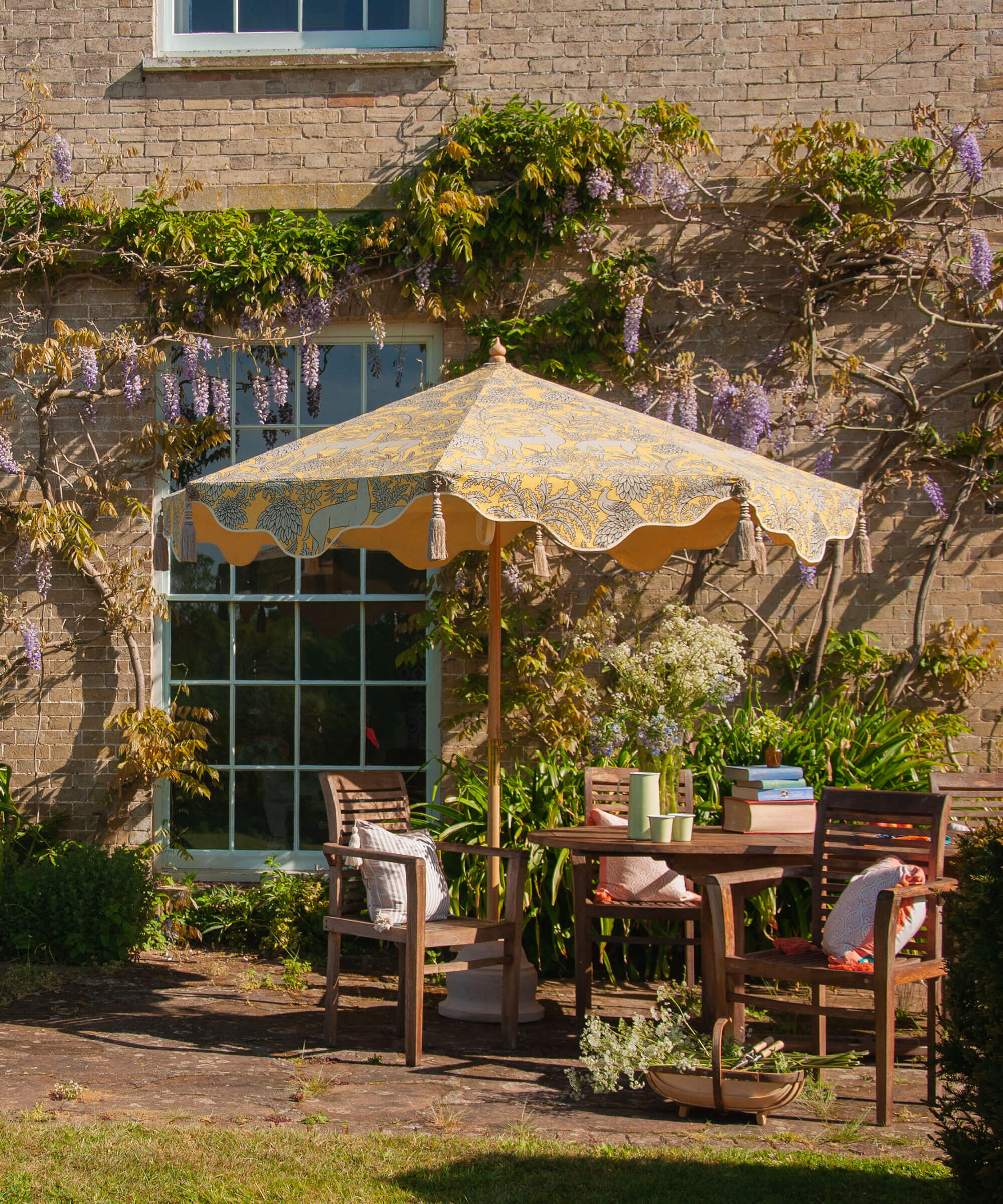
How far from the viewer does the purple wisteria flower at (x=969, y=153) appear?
6559mm

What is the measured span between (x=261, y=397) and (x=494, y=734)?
295 cm

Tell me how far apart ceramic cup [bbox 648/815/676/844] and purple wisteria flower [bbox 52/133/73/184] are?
5038 mm

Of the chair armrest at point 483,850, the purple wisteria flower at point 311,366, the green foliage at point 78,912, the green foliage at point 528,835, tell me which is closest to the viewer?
the chair armrest at point 483,850

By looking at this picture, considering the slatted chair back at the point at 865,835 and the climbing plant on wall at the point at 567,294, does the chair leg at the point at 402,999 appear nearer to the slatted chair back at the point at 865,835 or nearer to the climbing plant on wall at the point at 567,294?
the slatted chair back at the point at 865,835

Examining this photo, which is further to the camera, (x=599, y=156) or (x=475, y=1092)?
(x=599, y=156)

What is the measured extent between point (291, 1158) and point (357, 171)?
5551 millimetres

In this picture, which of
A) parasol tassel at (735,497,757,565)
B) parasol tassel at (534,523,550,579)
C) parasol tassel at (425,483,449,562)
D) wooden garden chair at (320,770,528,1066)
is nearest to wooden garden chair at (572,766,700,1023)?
wooden garden chair at (320,770,528,1066)

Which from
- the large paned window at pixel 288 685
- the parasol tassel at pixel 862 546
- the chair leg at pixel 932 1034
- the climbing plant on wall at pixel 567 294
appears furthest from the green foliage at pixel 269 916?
the parasol tassel at pixel 862 546

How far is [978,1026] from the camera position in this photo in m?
2.87

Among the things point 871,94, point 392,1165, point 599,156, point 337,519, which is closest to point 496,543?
point 337,519

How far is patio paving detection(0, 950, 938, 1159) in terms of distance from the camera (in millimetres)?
3584

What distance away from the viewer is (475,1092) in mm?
3908

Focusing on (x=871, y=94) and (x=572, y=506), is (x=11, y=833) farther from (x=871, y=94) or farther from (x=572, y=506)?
(x=871, y=94)

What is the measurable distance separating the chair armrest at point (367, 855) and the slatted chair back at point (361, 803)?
12 centimetres
